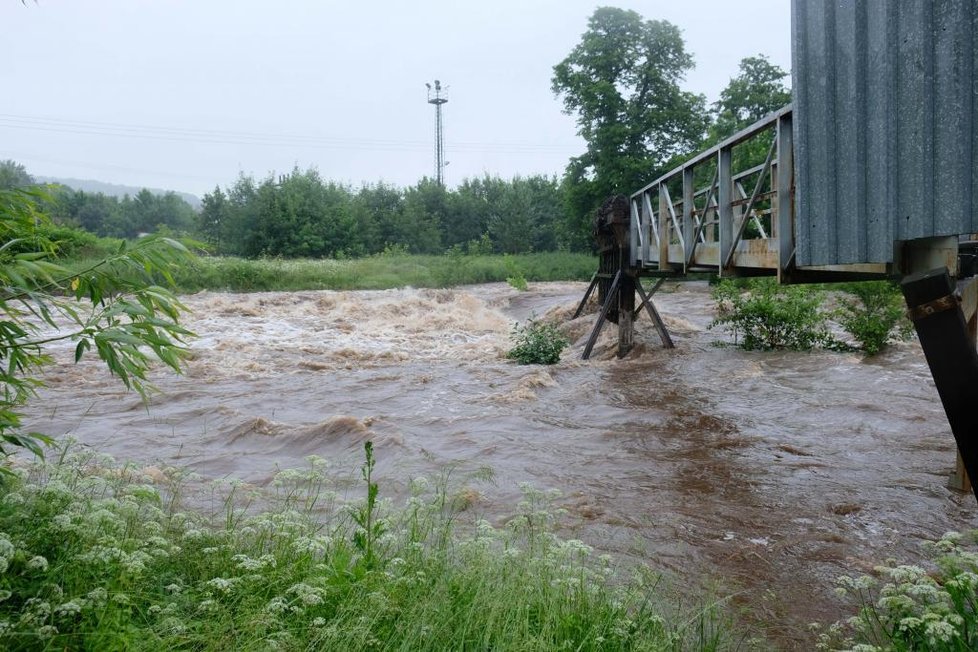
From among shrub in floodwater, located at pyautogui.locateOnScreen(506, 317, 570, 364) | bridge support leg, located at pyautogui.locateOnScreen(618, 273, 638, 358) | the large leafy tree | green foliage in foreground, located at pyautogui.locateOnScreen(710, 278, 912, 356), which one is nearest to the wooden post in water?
bridge support leg, located at pyautogui.locateOnScreen(618, 273, 638, 358)

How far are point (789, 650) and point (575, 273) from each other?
114ft

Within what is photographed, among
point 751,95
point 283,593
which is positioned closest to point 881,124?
point 283,593

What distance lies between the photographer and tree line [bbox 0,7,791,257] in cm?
3672

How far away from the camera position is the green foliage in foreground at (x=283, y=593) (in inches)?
114

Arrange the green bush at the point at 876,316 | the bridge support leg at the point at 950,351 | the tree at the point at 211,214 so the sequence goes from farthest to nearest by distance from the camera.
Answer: the tree at the point at 211,214 → the green bush at the point at 876,316 → the bridge support leg at the point at 950,351

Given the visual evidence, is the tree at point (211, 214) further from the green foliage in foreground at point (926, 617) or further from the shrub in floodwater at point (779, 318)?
the green foliage in foreground at point (926, 617)

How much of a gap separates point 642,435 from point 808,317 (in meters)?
6.94

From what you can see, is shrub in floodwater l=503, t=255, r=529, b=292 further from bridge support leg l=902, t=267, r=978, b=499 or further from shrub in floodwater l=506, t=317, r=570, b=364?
bridge support leg l=902, t=267, r=978, b=499

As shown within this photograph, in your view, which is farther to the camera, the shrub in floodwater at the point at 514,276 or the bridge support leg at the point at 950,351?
the shrub in floodwater at the point at 514,276

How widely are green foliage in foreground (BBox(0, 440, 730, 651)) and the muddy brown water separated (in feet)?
3.28

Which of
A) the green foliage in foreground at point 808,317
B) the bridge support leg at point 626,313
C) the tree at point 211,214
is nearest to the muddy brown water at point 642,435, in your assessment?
the bridge support leg at point 626,313

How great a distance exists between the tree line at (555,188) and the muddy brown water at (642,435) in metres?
20.2

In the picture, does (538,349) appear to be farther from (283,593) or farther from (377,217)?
(377,217)

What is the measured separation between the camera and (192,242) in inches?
128
